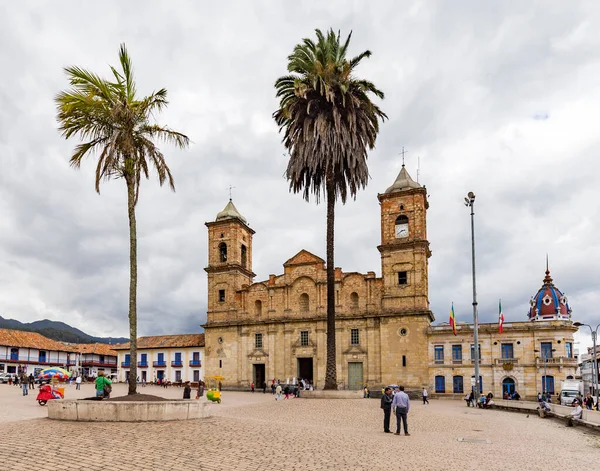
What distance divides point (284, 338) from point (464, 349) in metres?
16.7

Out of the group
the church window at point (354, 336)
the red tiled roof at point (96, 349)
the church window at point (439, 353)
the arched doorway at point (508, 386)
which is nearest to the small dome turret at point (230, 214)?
the church window at point (354, 336)

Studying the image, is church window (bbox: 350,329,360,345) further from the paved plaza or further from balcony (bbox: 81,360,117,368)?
balcony (bbox: 81,360,117,368)

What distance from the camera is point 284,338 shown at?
5231cm

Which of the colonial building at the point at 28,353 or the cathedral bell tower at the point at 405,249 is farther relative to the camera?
the colonial building at the point at 28,353

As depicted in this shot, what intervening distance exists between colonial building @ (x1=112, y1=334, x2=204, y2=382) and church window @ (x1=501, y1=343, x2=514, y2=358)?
31980 mm

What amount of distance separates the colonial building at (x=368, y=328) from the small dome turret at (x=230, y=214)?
132 millimetres

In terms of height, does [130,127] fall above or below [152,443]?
above

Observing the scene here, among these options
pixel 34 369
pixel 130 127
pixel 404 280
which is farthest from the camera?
pixel 34 369

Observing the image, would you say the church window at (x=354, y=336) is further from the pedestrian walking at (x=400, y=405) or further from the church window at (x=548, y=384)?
the pedestrian walking at (x=400, y=405)

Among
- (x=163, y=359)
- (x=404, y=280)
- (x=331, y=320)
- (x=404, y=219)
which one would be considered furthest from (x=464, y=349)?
(x=163, y=359)

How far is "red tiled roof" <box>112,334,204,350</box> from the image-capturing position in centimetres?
6228

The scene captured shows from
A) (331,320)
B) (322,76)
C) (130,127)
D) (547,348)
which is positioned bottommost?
(547,348)

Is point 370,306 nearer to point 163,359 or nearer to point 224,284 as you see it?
point 224,284

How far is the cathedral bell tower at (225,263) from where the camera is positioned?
55906mm
